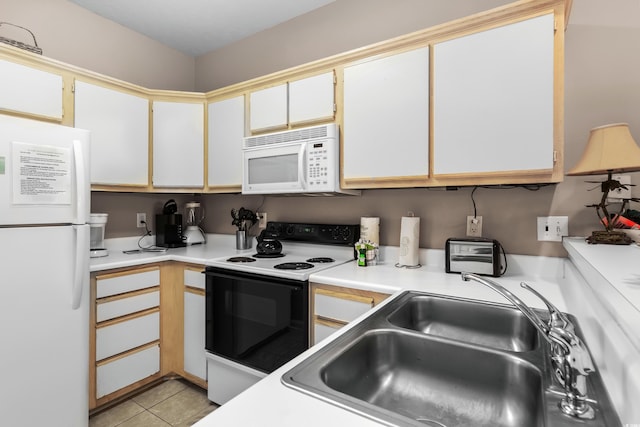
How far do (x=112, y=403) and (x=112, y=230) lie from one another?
4.13 feet

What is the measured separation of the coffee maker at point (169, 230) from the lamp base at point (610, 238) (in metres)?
2.72

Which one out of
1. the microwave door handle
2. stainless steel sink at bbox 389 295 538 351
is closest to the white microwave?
the microwave door handle

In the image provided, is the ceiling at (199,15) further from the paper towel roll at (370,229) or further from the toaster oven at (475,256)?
the toaster oven at (475,256)

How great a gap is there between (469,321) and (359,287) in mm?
492

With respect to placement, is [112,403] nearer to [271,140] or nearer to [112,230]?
[112,230]

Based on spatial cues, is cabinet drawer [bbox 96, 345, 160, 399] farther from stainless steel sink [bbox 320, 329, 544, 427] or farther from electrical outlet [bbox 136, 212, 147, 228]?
stainless steel sink [bbox 320, 329, 544, 427]

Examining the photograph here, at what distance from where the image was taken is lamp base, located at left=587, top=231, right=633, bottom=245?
4.40ft

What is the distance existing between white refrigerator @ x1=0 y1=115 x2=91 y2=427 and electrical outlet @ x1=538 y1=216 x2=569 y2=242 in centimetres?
237

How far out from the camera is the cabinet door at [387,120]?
172 centimetres

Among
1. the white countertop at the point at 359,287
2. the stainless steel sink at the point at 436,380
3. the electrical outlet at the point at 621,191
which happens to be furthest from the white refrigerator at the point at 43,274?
the electrical outlet at the point at 621,191

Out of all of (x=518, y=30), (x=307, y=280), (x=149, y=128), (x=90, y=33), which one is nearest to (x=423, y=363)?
(x=307, y=280)

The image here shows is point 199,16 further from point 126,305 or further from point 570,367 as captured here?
point 570,367

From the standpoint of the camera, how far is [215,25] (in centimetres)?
270

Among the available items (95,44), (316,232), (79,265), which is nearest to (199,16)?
(95,44)
